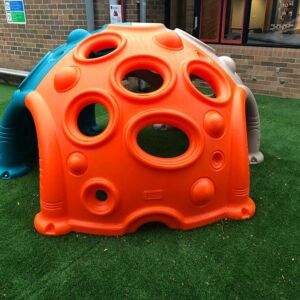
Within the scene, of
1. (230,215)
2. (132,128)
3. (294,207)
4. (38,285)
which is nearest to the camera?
(38,285)

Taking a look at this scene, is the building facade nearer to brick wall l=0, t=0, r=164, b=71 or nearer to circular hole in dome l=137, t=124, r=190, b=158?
brick wall l=0, t=0, r=164, b=71

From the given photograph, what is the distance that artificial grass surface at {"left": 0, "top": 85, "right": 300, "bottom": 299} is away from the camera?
7.21ft

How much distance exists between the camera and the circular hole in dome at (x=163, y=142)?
14.0 ft

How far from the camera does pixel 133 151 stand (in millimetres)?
2432

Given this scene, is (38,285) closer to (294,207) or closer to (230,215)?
(230,215)

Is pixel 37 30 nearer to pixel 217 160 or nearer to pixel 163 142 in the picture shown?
pixel 163 142

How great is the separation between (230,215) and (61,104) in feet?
5.76

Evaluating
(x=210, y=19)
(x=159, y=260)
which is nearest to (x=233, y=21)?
(x=210, y=19)

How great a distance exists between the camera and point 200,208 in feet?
8.96

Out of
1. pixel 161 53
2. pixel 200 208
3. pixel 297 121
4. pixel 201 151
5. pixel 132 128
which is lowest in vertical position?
pixel 297 121

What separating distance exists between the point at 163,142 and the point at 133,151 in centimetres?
220

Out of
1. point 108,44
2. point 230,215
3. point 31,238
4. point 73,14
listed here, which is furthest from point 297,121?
point 73,14

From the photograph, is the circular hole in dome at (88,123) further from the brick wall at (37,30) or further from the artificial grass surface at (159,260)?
the brick wall at (37,30)

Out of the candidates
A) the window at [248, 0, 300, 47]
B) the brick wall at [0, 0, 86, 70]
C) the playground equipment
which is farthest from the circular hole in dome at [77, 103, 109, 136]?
the window at [248, 0, 300, 47]
